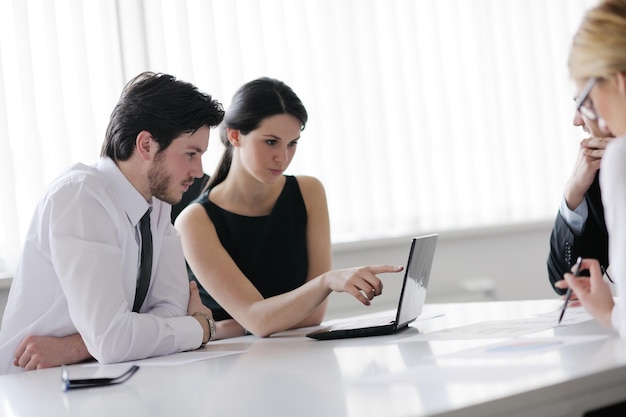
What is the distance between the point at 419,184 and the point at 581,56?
285 cm

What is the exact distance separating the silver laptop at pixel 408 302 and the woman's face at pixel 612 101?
0.54 meters

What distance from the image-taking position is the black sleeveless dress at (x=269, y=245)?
9.14ft

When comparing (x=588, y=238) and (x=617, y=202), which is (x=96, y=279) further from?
(x=588, y=238)

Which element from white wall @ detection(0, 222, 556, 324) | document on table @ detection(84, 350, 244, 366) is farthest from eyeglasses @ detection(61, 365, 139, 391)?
white wall @ detection(0, 222, 556, 324)

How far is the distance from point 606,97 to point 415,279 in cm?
74

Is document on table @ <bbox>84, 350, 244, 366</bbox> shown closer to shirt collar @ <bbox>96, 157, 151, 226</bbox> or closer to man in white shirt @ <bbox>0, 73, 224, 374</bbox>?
man in white shirt @ <bbox>0, 73, 224, 374</bbox>

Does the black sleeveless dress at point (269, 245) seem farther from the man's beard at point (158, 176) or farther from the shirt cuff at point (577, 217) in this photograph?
the shirt cuff at point (577, 217)

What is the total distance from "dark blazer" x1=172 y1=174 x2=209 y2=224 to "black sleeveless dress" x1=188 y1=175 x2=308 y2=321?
25 cm

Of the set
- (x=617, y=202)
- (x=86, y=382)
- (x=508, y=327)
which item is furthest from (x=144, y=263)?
(x=617, y=202)

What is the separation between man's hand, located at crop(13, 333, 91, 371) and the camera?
2.01 metres

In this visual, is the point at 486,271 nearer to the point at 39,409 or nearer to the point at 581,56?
the point at 581,56

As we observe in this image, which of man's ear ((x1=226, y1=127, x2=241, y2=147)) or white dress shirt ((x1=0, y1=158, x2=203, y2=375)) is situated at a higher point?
man's ear ((x1=226, y1=127, x2=241, y2=147))

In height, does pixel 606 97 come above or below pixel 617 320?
above

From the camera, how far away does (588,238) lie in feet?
7.47
